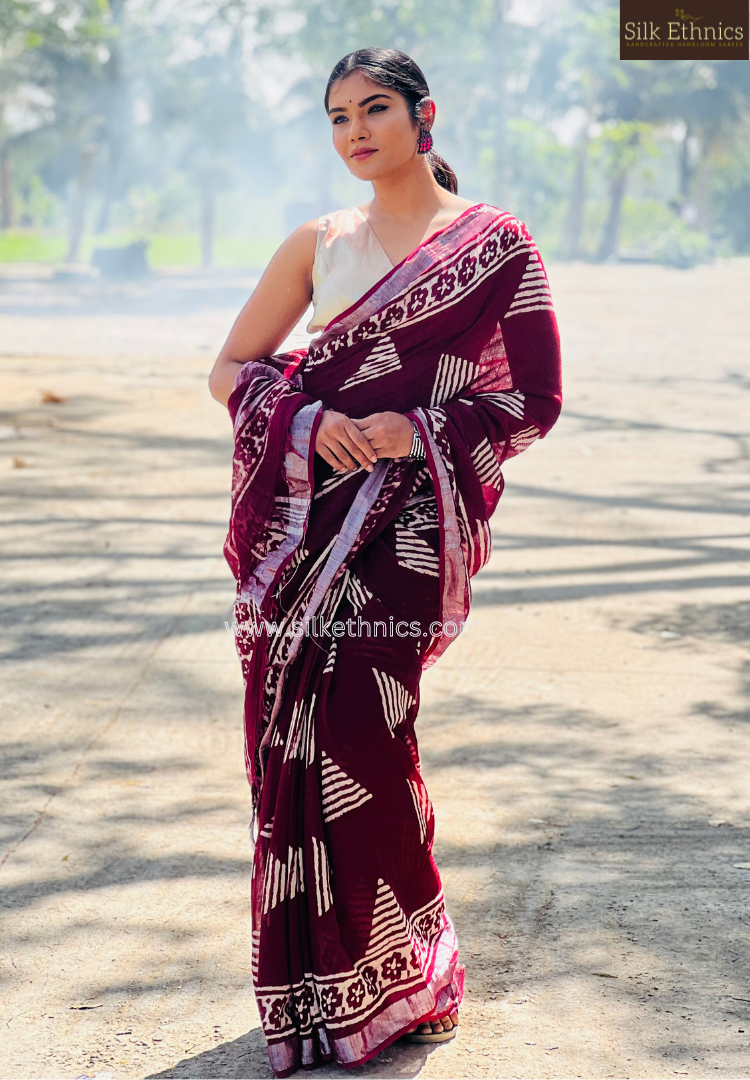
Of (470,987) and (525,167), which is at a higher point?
(525,167)

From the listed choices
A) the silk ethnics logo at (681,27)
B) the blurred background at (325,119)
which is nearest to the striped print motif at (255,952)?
the silk ethnics logo at (681,27)

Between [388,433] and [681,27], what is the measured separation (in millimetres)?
Answer: 5434

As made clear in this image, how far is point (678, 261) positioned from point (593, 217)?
110ft

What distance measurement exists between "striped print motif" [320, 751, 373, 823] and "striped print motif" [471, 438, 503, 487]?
0.63m

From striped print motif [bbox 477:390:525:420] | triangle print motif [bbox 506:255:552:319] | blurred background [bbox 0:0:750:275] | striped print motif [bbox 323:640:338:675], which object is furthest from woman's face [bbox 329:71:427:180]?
blurred background [bbox 0:0:750:275]

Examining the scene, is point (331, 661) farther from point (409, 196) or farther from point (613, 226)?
point (613, 226)

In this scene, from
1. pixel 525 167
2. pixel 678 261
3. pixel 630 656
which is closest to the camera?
pixel 630 656

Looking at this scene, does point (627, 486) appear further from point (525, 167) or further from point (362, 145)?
point (525, 167)

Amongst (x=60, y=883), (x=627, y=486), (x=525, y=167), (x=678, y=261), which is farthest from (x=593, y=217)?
(x=60, y=883)

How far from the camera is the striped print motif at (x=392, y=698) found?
2273 millimetres

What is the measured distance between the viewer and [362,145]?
2.35 metres

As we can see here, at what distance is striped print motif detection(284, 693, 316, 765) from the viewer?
88.7 inches

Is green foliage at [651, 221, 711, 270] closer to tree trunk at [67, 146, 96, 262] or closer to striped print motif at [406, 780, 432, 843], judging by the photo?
tree trunk at [67, 146, 96, 262]

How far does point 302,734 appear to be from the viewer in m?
2.27
